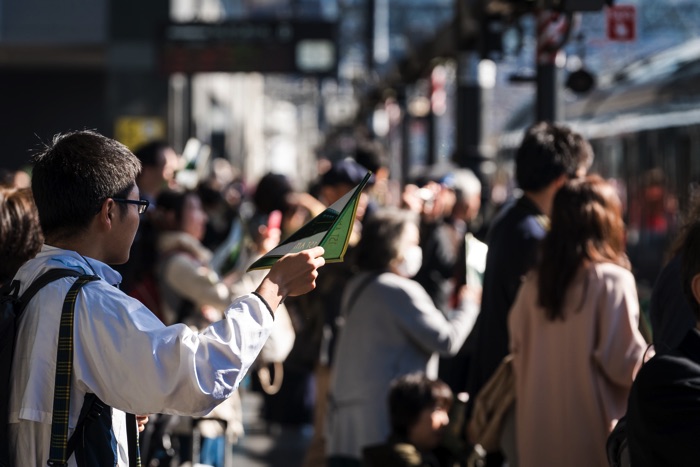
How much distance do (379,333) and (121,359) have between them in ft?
10.8

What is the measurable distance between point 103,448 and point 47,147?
2.56ft

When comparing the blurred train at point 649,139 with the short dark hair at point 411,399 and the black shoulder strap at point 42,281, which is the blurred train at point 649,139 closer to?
the short dark hair at point 411,399

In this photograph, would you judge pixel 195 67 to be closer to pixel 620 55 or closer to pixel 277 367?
pixel 277 367

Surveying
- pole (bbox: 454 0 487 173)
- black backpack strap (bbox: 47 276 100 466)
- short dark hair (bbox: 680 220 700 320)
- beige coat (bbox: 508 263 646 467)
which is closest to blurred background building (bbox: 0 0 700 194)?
pole (bbox: 454 0 487 173)

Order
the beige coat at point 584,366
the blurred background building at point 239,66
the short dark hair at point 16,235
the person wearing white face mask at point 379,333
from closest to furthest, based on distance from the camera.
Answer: the short dark hair at point 16,235, the beige coat at point 584,366, the person wearing white face mask at point 379,333, the blurred background building at point 239,66

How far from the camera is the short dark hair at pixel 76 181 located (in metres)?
3.38

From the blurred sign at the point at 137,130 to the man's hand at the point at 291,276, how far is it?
56.0ft

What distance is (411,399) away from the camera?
238 inches

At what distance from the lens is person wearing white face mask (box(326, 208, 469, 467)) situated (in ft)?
21.0

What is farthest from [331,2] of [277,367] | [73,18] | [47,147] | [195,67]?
[47,147]

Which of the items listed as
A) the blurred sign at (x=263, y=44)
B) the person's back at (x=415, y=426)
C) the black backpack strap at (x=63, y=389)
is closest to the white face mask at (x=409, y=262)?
the person's back at (x=415, y=426)

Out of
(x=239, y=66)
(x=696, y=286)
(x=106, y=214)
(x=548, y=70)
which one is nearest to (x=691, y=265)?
(x=696, y=286)

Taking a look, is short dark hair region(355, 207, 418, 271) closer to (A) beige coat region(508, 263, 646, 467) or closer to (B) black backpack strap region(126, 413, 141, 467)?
(A) beige coat region(508, 263, 646, 467)

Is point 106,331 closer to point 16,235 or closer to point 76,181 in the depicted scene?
point 76,181
